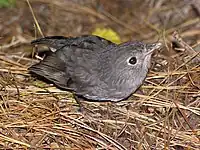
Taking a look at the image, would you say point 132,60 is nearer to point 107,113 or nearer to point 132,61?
point 132,61

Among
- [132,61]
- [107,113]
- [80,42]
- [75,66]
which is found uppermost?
[80,42]

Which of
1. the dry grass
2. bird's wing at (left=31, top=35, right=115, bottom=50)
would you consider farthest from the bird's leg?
bird's wing at (left=31, top=35, right=115, bottom=50)

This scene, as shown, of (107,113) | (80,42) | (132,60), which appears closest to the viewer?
(132,60)

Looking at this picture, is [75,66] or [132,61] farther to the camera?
[75,66]

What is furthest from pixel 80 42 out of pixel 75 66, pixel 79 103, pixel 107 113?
pixel 107 113

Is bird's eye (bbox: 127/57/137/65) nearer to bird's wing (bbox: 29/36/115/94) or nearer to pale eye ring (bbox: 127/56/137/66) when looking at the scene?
pale eye ring (bbox: 127/56/137/66)

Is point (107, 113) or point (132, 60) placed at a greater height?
point (132, 60)

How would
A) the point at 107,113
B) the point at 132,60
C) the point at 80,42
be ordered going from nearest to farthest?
the point at 132,60 → the point at 107,113 → the point at 80,42

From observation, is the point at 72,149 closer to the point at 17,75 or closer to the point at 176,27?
the point at 17,75
